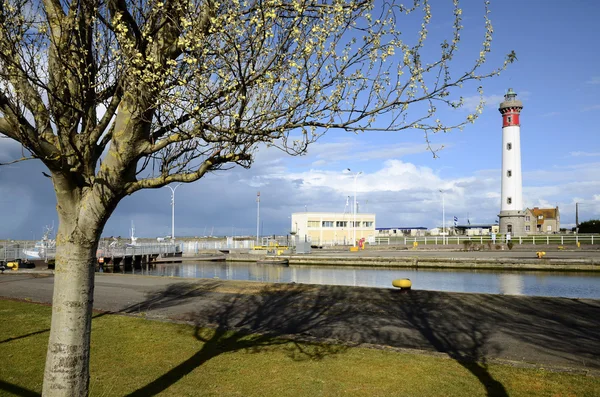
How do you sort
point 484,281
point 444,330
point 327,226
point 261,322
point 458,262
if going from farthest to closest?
point 327,226 → point 458,262 → point 484,281 → point 261,322 → point 444,330

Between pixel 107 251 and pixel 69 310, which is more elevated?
pixel 69 310

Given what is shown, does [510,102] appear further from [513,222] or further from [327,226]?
[327,226]

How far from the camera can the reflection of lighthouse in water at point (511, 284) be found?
28380 mm

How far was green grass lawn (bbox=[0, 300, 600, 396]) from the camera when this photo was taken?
755cm

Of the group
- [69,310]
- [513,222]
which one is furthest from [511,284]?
[513,222]

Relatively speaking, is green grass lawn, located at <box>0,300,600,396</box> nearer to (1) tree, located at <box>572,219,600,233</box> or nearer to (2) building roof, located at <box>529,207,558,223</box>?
(1) tree, located at <box>572,219,600,233</box>

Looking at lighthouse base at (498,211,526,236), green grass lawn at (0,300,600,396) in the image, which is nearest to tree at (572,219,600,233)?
lighthouse base at (498,211,526,236)

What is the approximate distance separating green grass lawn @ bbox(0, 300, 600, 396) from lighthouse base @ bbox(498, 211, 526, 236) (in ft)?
236

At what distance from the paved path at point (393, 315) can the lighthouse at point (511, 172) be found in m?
63.7

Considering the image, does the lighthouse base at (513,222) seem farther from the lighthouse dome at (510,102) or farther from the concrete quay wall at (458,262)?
the concrete quay wall at (458,262)

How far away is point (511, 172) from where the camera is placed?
77.2 m

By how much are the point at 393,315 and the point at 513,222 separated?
68804 millimetres

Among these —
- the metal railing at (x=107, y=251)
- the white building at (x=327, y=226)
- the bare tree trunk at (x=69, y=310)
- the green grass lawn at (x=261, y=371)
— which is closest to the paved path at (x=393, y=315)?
the green grass lawn at (x=261, y=371)

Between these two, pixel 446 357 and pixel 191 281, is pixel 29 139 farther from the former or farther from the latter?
pixel 191 281
